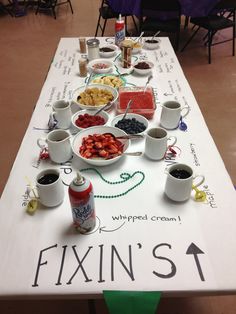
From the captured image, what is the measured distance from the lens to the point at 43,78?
123 inches

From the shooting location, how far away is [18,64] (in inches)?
134

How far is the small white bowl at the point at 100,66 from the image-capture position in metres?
1.74

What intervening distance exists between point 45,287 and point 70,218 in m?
0.22

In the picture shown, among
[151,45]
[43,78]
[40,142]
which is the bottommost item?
[43,78]

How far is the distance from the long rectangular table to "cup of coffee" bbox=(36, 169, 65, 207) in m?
0.03

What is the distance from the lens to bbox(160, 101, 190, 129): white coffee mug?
4.09 ft

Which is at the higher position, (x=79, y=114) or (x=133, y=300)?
(x=79, y=114)

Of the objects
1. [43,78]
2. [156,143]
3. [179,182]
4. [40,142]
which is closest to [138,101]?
[156,143]

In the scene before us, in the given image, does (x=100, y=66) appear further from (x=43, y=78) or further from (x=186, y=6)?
(x=186, y=6)

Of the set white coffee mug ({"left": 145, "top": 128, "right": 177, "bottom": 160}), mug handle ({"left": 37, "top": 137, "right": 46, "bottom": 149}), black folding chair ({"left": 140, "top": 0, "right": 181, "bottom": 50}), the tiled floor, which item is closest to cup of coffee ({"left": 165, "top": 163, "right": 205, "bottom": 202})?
white coffee mug ({"left": 145, "top": 128, "right": 177, "bottom": 160})

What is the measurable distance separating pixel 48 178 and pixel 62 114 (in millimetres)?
407

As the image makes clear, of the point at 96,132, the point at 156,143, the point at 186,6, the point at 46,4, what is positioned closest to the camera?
the point at 156,143

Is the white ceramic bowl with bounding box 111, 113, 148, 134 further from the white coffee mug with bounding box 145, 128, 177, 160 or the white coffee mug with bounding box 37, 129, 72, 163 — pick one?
the white coffee mug with bounding box 37, 129, 72, 163

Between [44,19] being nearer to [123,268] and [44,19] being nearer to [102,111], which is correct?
Result: [102,111]
